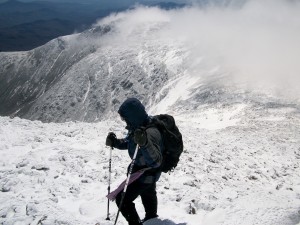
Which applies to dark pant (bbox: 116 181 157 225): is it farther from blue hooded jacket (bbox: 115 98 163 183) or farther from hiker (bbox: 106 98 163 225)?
blue hooded jacket (bbox: 115 98 163 183)

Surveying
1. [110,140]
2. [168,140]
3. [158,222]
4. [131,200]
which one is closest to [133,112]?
[168,140]

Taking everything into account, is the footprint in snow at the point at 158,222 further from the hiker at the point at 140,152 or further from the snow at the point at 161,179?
the hiker at the point at 140,152

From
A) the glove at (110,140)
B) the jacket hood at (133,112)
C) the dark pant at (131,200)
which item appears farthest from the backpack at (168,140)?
the glove at (110,140)

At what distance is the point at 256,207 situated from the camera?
8.88 meters

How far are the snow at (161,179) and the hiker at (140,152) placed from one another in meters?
1.19

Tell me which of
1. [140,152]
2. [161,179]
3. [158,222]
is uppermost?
[140,152]

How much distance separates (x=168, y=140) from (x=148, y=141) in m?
0.64

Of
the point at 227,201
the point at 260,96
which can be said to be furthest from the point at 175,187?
the point at 260,96

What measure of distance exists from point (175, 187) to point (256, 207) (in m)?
3.22

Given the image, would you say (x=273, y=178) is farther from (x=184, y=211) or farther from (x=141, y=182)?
(x=141, y=182)

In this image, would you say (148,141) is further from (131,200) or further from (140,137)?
(131,200)

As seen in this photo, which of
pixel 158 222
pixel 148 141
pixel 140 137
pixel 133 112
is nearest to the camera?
pixel 140 137

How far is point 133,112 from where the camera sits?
7000 mm

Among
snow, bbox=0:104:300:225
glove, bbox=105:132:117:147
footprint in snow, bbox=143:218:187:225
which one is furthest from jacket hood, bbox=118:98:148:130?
snow, bbox=0:104:300:225
